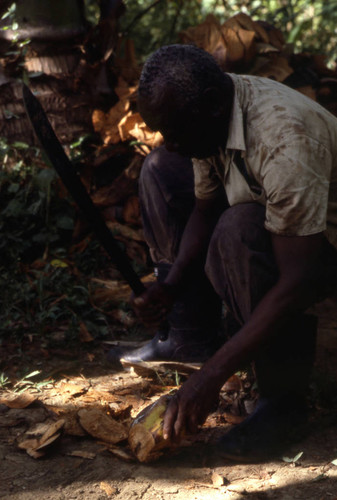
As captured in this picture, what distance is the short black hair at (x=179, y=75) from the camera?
5.70 ft

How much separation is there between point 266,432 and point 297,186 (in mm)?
888

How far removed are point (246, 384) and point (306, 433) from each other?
0.42 meters

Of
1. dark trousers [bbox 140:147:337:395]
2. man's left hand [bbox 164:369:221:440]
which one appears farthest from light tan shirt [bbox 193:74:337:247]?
man's left hand [bbox 164:369:221:440]

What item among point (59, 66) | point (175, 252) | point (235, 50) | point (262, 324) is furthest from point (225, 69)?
point (262, 324)

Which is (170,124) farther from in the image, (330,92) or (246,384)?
(330,92)

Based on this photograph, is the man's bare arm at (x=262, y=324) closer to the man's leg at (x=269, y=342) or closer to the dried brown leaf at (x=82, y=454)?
the man's leg at (x=269, y=342)

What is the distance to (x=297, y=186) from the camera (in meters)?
1.65

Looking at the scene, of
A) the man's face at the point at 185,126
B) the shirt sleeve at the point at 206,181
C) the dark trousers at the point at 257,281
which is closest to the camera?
the man's face at the point at 185,126

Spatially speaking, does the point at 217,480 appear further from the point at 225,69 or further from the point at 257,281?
the point at 225,69

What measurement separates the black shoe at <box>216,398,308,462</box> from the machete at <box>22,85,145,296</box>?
68 cm

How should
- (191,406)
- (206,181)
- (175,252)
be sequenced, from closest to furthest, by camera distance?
1. (191,406)
2. (206,181)
3. (175,252)

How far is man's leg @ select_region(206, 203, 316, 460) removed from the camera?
1.89 m

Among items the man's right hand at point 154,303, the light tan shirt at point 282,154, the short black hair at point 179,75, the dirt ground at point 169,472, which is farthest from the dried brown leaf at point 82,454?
the short black hair at point 179,75

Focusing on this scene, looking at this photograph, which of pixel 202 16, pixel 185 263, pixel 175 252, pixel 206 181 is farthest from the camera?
pixel 202 16
